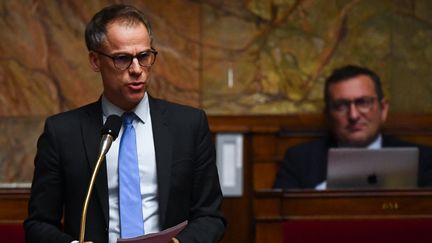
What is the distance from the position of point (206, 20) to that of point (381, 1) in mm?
1041

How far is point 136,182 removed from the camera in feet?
9.18

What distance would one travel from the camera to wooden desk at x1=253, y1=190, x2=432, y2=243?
3773 mm

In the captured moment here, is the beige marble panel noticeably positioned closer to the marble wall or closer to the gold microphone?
the marble wall

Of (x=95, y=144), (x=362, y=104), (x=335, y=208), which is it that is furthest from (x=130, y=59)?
(x=362, y=104)

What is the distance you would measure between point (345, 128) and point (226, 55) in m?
0.88

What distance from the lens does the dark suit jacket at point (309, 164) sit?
15.5 ft

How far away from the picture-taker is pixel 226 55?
526cm

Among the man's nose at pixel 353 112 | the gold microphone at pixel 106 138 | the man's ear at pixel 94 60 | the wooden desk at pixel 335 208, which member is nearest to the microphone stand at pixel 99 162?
the gold microphone at pixel 106 138

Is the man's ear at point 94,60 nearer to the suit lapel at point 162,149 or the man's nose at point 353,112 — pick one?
the suit lapel at point 162,149

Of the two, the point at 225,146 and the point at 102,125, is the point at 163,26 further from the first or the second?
the point at 102,125

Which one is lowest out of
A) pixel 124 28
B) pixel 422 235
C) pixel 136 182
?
pixel 422 235

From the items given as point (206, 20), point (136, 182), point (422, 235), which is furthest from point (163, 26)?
point (136, 182)

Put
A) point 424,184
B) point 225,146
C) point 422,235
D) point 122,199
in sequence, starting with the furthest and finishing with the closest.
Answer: point 225,146
point 424,184
point 422,235
point 122,199

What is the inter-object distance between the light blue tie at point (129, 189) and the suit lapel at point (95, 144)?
0.05m
